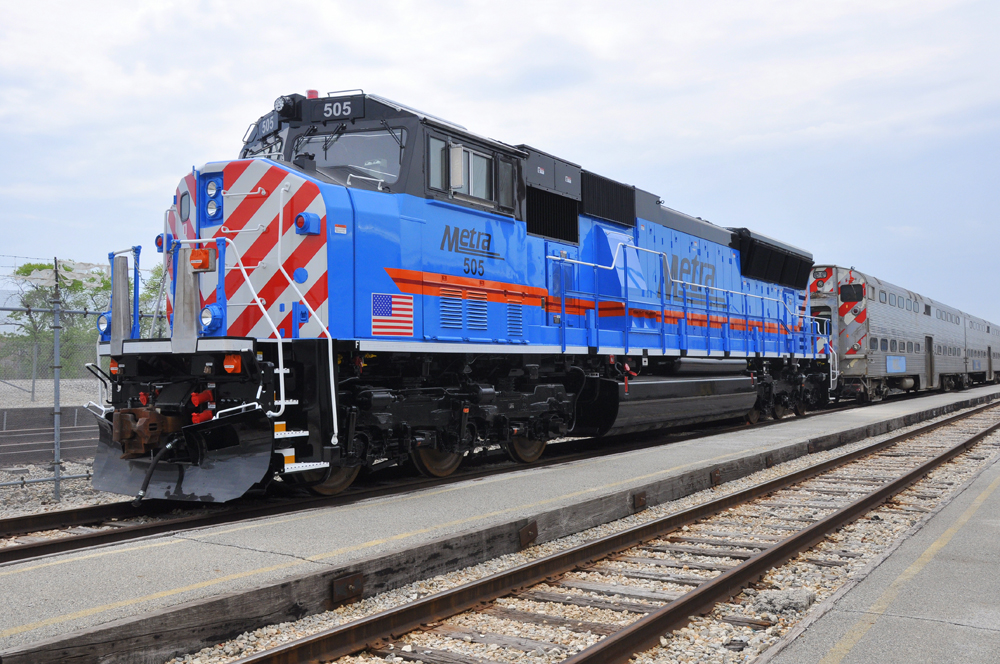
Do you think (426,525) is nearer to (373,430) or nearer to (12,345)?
(373,430)

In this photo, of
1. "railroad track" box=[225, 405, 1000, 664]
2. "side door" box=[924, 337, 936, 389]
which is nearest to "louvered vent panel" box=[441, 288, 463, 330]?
"railroad track" box=[225, 405, 1000, 664]

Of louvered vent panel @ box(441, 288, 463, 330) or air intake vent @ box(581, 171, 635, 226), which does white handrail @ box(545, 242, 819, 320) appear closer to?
air intake vent @ box(581, 171, 635, 226)

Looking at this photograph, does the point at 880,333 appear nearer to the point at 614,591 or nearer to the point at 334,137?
the point at 334,137

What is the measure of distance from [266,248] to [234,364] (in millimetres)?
1167

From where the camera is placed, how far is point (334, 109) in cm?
764

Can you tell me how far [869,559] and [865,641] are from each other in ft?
6.63

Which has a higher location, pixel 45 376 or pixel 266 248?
pixel 266 248

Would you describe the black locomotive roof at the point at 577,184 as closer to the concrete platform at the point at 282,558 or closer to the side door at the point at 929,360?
the concrete platform at the point at 282,558

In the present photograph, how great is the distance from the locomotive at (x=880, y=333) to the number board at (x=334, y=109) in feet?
49.5

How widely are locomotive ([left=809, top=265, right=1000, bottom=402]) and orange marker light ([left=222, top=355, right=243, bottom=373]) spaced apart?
1613cm

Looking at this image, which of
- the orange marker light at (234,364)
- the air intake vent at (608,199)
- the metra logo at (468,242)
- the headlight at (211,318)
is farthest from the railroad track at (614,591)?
the air intake vent at (608,199)

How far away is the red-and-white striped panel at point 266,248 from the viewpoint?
6590mm

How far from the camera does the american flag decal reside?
691 centimetres

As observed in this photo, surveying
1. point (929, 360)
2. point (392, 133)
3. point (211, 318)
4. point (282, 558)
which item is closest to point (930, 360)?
point (929, 360)
